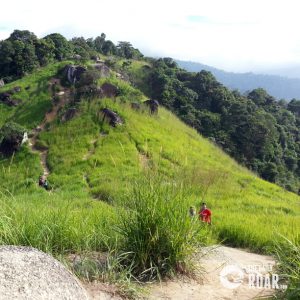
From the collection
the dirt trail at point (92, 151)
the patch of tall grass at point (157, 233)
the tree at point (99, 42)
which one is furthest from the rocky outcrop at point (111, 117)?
the tree at point (99, 42)

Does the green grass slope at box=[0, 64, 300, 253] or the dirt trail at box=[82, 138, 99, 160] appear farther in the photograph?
the dirt trail at box=[82, 138, 99, 160]

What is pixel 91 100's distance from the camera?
2614 centimetres

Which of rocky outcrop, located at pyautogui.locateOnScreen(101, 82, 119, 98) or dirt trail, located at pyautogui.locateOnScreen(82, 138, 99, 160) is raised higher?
rocky outcrop, located at pyautogui.locateOnScreen(101, 82, 119, 98)

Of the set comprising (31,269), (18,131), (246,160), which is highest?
(31,269)

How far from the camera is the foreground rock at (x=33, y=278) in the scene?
4.07 metres

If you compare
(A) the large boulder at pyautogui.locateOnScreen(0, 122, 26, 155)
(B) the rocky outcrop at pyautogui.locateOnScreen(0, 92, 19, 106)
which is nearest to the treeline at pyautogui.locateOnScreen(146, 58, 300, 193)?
(B) the rocky outcrop at pyautogui.locateOnScreen(0, 92, 19, 106)

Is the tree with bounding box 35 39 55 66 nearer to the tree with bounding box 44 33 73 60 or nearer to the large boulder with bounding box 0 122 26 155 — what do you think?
the tree with bounding box 44 33 73 60

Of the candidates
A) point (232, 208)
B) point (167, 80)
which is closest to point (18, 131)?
point (232, 208)

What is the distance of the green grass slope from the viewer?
601 cm

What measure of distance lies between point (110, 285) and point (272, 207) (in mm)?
11997

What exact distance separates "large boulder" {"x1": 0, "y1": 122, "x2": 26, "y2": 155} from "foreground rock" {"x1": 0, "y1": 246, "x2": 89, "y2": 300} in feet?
62.7

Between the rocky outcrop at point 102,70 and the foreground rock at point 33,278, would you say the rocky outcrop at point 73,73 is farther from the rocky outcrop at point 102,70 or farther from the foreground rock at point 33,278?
the foreground rock at point 33,278

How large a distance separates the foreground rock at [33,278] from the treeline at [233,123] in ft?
104

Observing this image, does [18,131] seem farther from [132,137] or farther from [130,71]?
[130,71]
